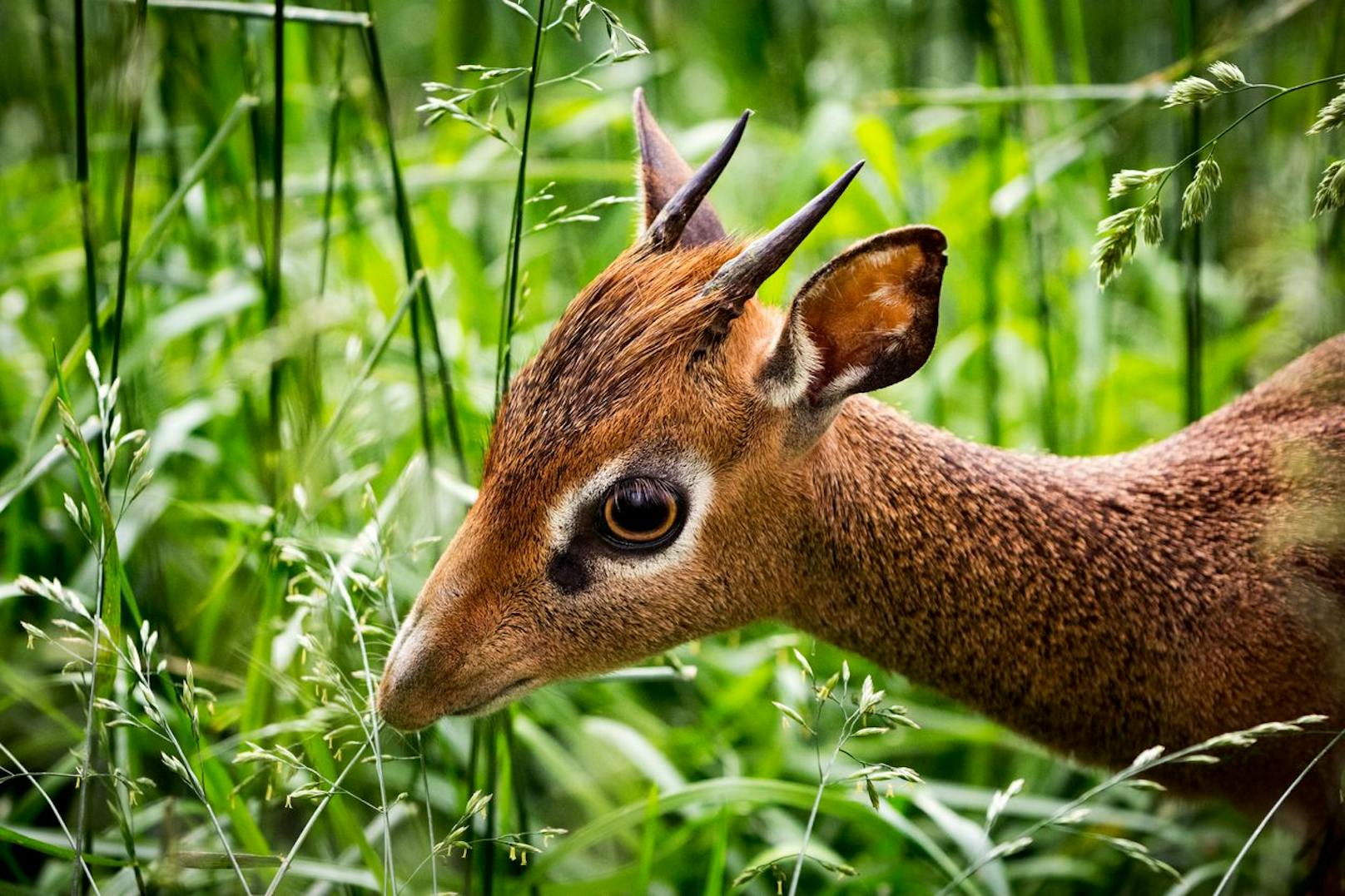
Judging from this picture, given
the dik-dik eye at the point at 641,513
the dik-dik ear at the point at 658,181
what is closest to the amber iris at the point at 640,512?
the dik-dik eye at the point at 641,513

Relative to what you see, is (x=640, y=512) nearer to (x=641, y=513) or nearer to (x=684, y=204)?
(x=641, y=513)

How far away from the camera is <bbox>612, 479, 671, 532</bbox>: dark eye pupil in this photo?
78.8 inches

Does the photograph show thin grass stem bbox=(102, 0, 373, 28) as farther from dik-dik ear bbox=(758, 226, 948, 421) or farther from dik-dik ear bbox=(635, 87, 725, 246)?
dik-dik ear bbox=(758, 226, 948, 421)

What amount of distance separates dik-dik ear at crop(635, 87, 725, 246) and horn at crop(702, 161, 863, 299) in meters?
0.30

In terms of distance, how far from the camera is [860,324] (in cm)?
199

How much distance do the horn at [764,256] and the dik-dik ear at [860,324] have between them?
0.23 feet

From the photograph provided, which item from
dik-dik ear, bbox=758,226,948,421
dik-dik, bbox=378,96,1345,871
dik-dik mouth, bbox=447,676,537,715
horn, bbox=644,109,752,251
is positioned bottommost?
dik-dik mouth, bbox=447,676,537,715

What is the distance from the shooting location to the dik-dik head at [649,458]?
77.5 inches

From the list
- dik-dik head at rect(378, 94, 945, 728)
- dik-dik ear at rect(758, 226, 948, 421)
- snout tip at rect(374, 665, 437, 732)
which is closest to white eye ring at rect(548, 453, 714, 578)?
dik-dik head at rect(378, 94, 945, 728)

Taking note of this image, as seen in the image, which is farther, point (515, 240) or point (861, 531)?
point (861, 531)

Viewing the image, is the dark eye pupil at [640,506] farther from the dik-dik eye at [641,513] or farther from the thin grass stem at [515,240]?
the thin grass stem at [515,240]

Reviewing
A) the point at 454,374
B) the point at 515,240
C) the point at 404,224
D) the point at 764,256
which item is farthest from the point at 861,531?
the point at 454,374

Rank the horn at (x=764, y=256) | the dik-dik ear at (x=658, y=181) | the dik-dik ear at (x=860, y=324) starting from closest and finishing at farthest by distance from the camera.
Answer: the horn at (x=764, y=256)
the dik-dik ear at (x=860, y=324)
the dik-dik ear at (x=658, y=181)

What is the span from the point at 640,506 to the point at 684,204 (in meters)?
0.50
